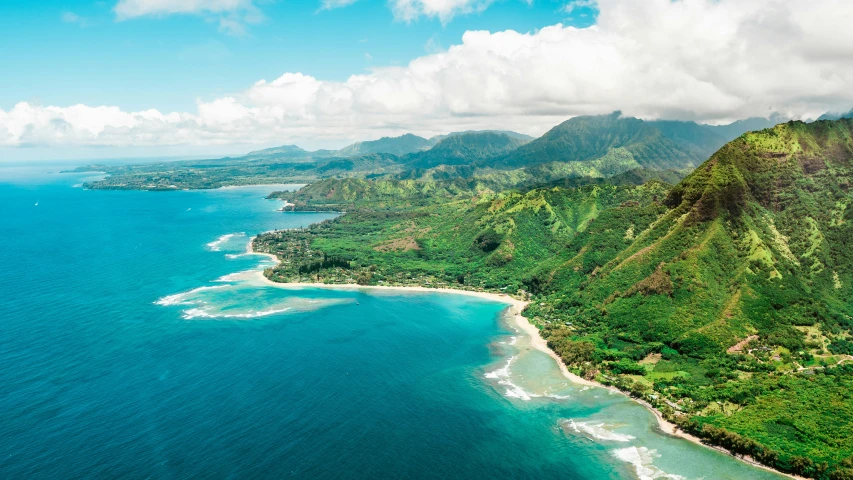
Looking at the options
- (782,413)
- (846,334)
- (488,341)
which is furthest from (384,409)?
(846,334)

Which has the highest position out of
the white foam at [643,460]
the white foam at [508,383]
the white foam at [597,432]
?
the white foam at [508,383]

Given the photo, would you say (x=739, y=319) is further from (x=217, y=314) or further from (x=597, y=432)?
(x=217, y=314)

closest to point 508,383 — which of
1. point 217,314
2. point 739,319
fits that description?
point 739,319

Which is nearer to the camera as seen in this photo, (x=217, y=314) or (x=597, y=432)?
(x=597, y=432)

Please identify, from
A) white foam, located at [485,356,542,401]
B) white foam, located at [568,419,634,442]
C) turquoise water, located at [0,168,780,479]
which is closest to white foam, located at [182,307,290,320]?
turquoise water, located at [0,168,780,479]

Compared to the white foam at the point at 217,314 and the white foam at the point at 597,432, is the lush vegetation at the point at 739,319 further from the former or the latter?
the white foam at the point at 217,314

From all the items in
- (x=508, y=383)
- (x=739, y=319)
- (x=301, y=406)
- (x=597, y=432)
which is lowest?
(x=597, y=432)

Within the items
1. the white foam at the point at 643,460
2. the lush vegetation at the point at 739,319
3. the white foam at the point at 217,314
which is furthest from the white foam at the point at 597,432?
the white foam at the point at 217,314
